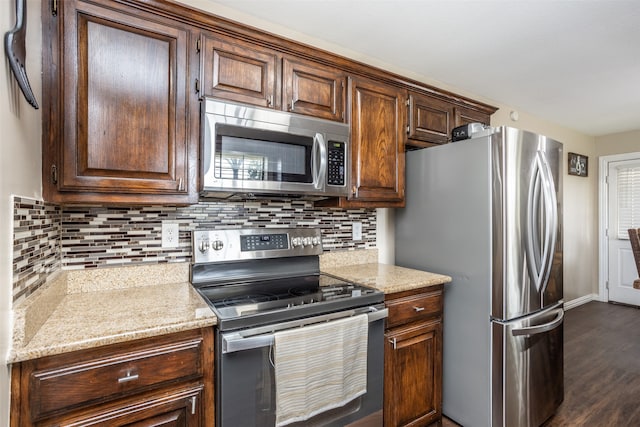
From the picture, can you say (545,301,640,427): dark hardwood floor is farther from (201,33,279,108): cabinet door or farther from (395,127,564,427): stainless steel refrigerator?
(201,33,279,108): cabinet door

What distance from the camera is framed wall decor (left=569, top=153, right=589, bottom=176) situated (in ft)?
13.8

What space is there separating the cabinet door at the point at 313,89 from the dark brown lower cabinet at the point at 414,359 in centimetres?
107

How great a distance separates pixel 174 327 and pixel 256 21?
5.66ft

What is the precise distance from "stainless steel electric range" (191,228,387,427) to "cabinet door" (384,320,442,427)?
0.34 feet

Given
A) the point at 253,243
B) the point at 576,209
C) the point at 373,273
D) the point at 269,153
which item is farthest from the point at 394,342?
the point at 576,209

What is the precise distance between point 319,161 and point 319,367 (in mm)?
995

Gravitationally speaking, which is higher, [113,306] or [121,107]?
[121,107]

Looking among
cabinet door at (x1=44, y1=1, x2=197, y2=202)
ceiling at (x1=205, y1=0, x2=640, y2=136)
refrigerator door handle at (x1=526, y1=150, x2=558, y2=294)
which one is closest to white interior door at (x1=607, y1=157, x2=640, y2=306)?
ceiling at (x1=205, y1=0, x2=640, y2=136)

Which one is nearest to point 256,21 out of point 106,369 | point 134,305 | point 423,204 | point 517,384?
point 423,204

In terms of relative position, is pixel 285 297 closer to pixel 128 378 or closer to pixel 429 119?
pixel 128 378

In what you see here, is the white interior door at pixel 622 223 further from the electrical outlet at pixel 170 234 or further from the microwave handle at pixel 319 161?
the electrical outlet at pixel 170 234

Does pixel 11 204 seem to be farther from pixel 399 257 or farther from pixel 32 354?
pixel 399 257

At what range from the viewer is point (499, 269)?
173 centimetres

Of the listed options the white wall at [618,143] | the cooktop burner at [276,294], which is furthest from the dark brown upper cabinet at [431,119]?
the white wall at [618,143]
